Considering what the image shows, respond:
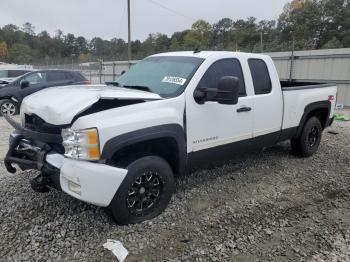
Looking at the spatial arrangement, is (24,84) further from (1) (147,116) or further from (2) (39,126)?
(1) (147,116)

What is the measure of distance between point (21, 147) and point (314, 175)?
4.17 metres

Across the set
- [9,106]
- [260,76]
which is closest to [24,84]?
[9,106]

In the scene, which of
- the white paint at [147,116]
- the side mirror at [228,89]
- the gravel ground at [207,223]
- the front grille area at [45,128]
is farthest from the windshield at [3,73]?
the side mirror at [228,89]

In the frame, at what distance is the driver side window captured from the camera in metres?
11.8

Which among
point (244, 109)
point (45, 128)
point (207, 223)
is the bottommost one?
point (207, 223)

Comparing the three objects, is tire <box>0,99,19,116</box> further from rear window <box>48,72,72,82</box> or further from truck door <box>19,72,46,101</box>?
rear window <box>48,72,72,82</box>

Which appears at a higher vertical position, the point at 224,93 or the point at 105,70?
the point at 224,93

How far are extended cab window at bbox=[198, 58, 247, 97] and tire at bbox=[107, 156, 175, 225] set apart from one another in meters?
1.15

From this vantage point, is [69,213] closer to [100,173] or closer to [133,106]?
[100,173]

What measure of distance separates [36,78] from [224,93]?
32.4ft

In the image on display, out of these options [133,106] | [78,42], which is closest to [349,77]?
[133,106]

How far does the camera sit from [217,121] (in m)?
4.18

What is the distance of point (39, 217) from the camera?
3703mm

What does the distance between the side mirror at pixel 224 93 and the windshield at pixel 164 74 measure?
0.23m
